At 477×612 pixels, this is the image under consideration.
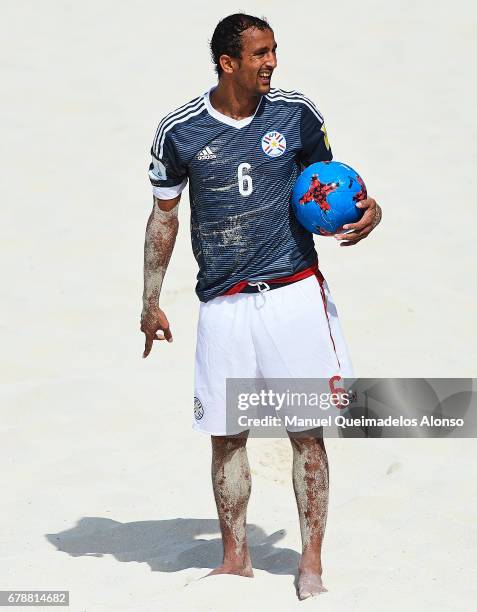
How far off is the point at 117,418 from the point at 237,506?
6.59ft

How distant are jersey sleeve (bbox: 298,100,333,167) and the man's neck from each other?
0.21 metres

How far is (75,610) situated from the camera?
17.7 ft

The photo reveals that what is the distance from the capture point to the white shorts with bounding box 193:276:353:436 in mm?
5445

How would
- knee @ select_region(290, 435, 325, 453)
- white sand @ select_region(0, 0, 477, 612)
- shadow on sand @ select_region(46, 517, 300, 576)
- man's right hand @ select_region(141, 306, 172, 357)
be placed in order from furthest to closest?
shadow on sand @ select_region(46, 517, 300, 576) < white sand @ select_region(0, 0, 477, 612) < man's right hand @ select_region(141, 306, 172, 357) < knee @ select_region(290, 435, 325, 453)

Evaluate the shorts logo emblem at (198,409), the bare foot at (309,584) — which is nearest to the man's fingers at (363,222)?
the shorts logo emblem at (198,409)

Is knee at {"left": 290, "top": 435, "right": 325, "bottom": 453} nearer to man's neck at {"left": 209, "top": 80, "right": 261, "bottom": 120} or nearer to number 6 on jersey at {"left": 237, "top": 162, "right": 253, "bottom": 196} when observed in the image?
number 6 on jersey at {"left": 237, "top": 162, "right": 253, "bottom": 196}

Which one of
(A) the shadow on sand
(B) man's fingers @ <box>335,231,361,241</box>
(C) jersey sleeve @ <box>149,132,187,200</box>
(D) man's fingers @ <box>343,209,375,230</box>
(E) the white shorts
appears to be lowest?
(A) the shadow on sand

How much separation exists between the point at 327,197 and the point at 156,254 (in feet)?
2.91

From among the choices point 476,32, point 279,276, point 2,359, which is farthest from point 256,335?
point 476,32

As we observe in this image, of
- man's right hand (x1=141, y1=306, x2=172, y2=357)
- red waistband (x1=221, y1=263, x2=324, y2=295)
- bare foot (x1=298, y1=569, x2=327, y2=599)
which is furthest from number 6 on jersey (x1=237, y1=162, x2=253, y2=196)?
bare foot (x1=298, y1=569, x2=327, y2=599)

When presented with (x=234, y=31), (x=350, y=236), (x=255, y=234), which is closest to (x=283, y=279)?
(x=255, y=234)

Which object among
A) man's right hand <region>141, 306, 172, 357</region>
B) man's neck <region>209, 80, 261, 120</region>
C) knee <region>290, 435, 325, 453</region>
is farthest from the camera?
man's right hand <region>141, 306, 172, 357</region>

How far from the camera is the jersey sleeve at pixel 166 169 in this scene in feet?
17.9

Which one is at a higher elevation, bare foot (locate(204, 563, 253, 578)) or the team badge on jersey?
the team badge on jersey
